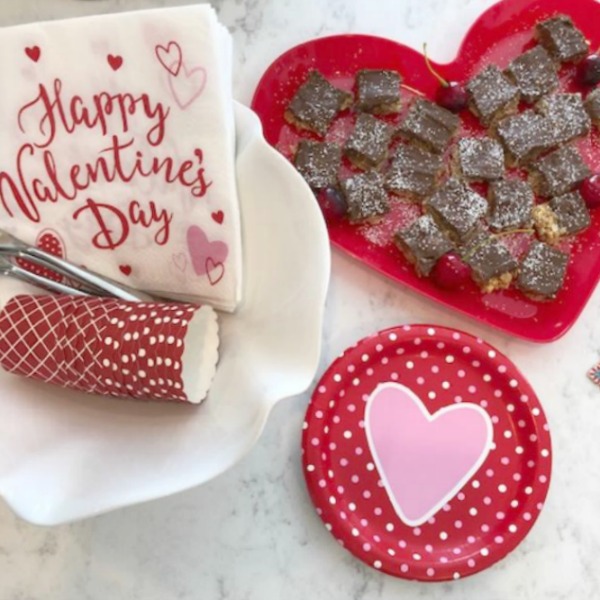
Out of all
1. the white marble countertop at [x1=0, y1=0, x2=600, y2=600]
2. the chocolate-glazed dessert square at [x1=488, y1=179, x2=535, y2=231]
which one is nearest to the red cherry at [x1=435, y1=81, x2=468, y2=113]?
the chocolate-glazed dessert square at [x1=488, y1=179, x2=535, y2=231]

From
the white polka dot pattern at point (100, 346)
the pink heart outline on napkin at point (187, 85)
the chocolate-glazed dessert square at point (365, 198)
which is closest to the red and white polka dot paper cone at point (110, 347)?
the white polka dot pattern at point (100, 346)

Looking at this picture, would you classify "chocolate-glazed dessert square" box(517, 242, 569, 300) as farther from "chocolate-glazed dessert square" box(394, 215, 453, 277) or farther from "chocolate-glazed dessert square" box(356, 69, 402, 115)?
"chocolate-glazed dessert square" box(356, 69, 402, 115)

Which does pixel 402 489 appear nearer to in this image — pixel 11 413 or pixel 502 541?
pixel 502 541

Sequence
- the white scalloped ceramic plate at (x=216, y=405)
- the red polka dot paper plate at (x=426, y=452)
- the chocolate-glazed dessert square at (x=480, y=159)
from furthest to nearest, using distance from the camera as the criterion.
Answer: the chocolate-glazed dessert square at (x=480, y=159) → the red polka dot paper plate at (x=426, y=452) → the white scalloped ceramic plate at (x=216, y=405)

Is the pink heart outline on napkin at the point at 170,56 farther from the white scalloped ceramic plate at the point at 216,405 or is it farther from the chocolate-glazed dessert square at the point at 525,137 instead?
the chocolate-glazed dessert square at the point at 525,137

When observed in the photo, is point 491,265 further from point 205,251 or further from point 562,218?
point 205,251

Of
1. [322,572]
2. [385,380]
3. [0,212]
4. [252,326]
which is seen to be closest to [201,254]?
[252,326]

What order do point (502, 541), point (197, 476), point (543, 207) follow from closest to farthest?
point (197, 476)
point (502, 541)
point (543, 207)
